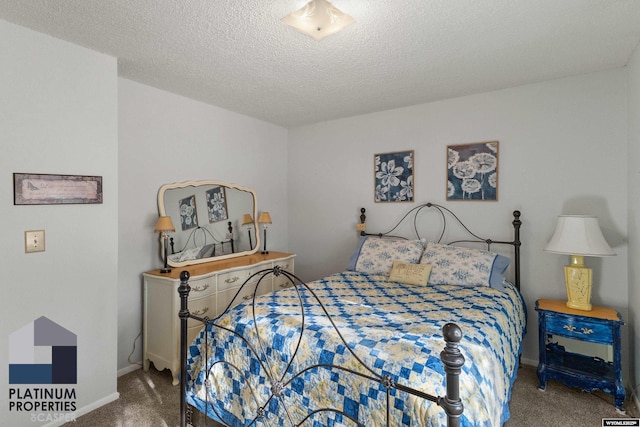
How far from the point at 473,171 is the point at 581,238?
110 centimetres

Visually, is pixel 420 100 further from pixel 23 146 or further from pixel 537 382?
pixel 23 146

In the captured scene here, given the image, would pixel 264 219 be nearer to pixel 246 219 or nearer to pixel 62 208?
pixel 246 219

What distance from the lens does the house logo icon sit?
6.64 ft

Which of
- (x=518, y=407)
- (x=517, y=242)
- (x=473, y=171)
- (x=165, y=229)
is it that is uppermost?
(x=473, y=171)

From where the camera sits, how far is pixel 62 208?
2203 mm

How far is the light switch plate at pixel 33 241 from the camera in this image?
204 cm

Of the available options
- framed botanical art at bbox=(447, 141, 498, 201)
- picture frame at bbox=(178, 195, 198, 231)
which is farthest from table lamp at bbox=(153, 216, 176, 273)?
framed botanical art at bbox=(447, 141, 498, 201)

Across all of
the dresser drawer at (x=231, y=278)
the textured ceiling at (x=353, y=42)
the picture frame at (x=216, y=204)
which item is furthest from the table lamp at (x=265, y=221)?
the textured ceiling at (x=353, y=42)

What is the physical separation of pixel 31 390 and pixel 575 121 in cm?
448

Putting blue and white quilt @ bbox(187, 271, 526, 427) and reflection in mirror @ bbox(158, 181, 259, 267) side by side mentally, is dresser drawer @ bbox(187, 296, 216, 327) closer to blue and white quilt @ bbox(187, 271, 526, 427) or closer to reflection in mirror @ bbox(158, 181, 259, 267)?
reflection in mirror @ bbox(158, 181, 259, 267)

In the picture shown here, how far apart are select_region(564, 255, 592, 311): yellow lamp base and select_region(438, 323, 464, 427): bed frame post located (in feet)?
6.76

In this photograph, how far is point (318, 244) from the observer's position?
438 cm

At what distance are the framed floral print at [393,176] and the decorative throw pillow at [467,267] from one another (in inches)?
34.7

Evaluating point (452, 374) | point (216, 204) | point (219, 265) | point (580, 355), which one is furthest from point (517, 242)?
point (216, 204)
